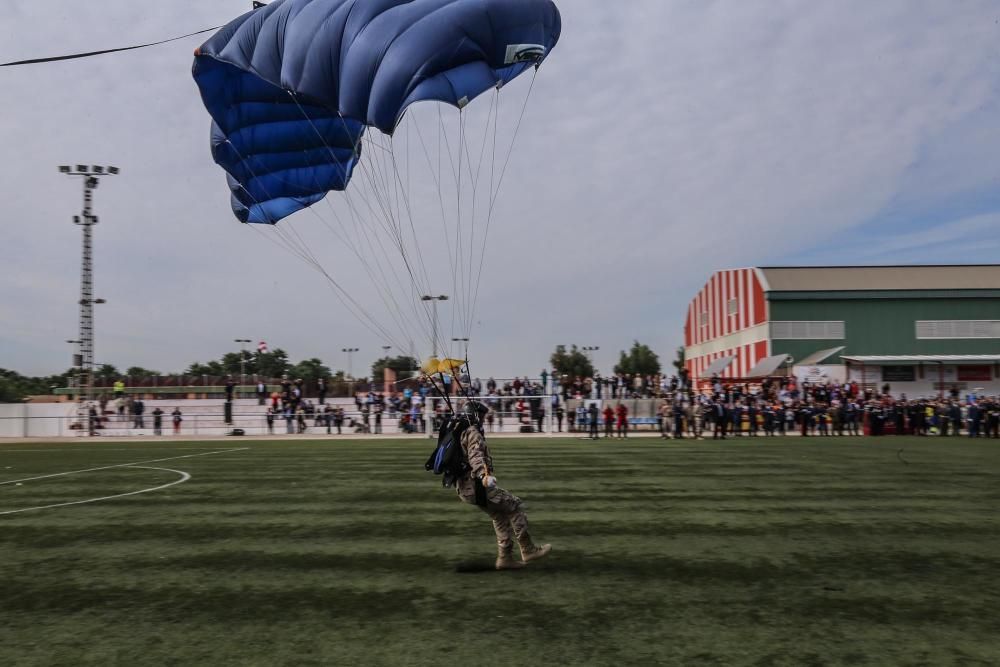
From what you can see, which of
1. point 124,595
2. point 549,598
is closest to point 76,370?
point 124,595

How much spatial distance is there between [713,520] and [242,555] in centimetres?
601

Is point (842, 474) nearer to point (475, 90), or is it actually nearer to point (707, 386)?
point (475, 90)

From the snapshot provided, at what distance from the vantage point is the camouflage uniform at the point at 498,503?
7.15m

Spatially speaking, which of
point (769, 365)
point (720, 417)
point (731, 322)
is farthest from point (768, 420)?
point (731, 322)

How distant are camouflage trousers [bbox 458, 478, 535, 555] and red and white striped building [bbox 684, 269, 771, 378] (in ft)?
145

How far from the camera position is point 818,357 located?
1806 inches

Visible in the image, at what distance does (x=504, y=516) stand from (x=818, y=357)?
43815mm

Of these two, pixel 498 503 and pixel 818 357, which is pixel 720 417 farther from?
pixel 498 503

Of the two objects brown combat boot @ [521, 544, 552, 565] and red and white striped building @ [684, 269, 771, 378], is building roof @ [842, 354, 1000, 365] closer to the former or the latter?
red and white striped building @ [684, 269, 771, 378]

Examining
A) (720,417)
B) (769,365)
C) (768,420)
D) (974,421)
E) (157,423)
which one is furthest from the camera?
(769,365)

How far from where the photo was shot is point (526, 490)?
12672mm

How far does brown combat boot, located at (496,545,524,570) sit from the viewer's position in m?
7.11

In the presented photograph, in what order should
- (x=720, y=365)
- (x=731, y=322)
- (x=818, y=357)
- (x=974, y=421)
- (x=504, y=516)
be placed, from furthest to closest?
1. (x=731, y=322)
2. (x=720, y=365)
3. (x=818, y=357)
4. (x=974, y=421)
5. (x=504, y=516)

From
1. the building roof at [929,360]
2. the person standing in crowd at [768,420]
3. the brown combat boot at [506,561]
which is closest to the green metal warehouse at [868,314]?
the building roof at [929,360]
